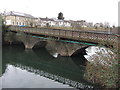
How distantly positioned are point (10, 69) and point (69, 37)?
728cm

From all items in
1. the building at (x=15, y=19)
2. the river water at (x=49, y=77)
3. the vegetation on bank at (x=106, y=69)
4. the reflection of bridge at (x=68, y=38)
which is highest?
the building at (x=15, y=19)

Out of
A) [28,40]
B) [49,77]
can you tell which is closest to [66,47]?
[49,77]

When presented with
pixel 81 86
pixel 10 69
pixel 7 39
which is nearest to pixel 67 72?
pixel 81 86

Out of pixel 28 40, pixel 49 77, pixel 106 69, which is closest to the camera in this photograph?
pixel 106 69

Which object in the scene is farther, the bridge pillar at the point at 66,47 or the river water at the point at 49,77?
the bridge pillar at the point at 66,47

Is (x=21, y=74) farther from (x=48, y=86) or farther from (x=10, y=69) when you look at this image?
(x=48, y=86)

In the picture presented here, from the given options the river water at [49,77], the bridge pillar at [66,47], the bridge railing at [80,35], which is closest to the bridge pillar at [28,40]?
the bridge railing at [80,35]

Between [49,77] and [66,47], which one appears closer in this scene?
[49,77]

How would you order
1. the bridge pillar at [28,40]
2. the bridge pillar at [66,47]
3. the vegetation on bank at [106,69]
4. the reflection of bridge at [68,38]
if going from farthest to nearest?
the bridge pillar at [28,40] < the bridge pillar at [66,47] < the reflection of bridge at [68,38] < the vegetation on bank at [106,69]

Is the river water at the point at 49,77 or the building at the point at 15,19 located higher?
the building at the point at 15,19

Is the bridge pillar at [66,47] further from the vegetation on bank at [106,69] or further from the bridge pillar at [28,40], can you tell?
the vegetation on bank at [106,69]

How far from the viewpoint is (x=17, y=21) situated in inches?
2251

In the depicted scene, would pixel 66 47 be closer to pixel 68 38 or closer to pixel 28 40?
pixel 68 38

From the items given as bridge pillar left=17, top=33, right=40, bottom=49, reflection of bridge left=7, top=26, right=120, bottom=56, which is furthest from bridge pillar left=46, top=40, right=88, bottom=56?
bridge pillar left=17, top=33, right=40, bottom=49
